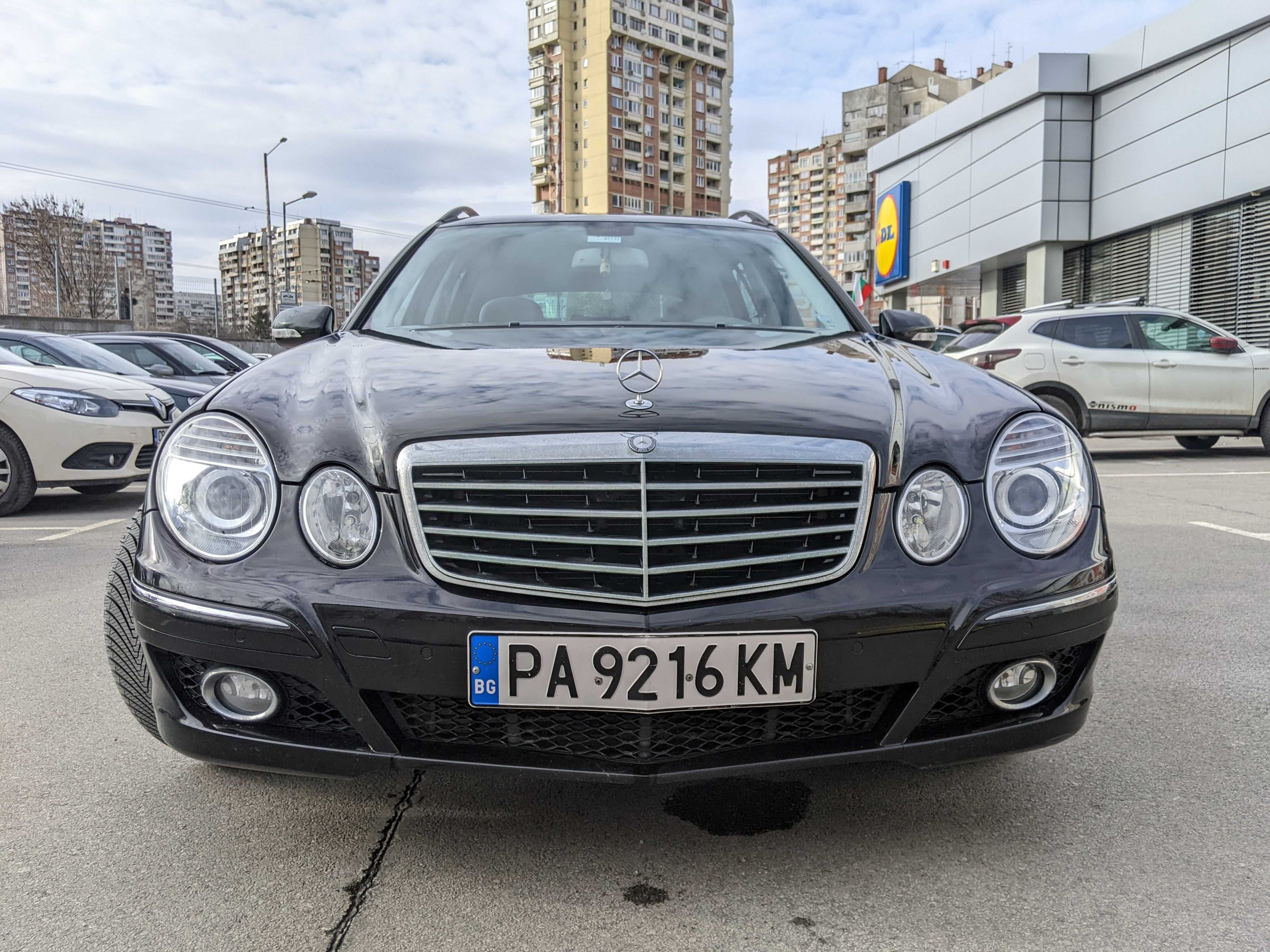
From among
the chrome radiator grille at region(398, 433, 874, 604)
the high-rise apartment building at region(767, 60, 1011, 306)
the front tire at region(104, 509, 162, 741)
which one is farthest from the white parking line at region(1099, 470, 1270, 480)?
the high-rise apartment building at region(767, 60, 1011, 306)

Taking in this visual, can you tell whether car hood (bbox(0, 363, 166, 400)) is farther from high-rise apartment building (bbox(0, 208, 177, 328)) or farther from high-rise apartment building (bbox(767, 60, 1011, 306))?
high-rise apartment building (bbox(767, 60, 1011, 306))

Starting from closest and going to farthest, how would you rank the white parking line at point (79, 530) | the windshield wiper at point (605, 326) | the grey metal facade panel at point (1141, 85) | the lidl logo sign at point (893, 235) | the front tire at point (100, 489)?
the windshield wiper at point (605, 326) → the white parking line at point (79, 530) → the front tire at point (100, 489) → the grey metal facade panel at point (1141, 85) → the lidl logo sign at point (893, 235)

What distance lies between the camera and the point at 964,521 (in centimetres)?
195

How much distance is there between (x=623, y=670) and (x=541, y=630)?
15cm

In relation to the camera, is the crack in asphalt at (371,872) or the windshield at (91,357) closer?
the crack in asphalt at (371,872)

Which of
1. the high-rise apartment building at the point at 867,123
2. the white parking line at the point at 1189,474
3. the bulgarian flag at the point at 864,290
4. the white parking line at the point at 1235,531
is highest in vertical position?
the high-rise apartment building at the point at 867,123

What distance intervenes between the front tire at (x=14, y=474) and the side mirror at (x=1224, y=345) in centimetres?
1035

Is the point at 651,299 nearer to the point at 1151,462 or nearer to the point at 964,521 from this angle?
the point at 964,521

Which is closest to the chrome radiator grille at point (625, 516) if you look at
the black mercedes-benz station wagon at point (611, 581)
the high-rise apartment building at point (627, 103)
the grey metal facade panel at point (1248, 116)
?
the black mercedes-benz station wagon at point (611, 581)

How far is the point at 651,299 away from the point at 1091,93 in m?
20.3

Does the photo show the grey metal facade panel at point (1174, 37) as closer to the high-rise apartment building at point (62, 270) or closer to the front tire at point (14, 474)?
the front tire at point (14, 474)

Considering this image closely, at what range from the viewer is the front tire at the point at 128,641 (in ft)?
6.67

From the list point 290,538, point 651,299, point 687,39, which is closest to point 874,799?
point 290,538

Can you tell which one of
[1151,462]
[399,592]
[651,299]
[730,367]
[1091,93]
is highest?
[1091,93]
